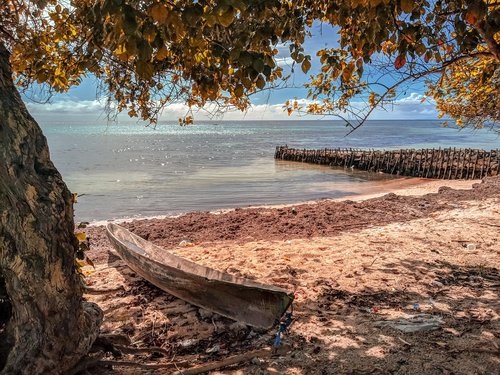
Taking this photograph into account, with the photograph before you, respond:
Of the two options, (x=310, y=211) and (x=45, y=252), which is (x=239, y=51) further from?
(x=310, y=211)

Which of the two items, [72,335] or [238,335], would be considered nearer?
[72,335]

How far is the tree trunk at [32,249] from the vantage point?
2.42m

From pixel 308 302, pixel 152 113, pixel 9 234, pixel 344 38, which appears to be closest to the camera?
pixel 9 234

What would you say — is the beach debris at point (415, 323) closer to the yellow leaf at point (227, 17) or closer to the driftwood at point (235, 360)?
the driftwood at point (235, 360)

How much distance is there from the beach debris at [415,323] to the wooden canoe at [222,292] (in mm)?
1185

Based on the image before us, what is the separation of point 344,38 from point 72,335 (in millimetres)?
3989

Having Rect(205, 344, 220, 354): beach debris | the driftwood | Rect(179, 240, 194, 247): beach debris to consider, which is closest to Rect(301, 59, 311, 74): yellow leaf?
the driftwood

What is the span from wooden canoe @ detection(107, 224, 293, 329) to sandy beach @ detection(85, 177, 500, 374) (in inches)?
5.9

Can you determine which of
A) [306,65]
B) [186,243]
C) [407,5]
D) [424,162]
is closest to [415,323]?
[306,65]

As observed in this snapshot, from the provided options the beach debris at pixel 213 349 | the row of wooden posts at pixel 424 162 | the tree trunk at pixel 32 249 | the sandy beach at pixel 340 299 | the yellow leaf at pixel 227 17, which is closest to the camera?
the yellow leaf at pixel 227 17

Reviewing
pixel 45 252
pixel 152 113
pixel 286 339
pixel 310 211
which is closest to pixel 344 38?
pixel 152 113

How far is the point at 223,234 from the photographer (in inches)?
393

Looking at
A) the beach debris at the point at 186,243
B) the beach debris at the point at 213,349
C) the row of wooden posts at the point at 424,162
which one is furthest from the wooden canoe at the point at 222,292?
the row of wooden posts at the point at 424,162

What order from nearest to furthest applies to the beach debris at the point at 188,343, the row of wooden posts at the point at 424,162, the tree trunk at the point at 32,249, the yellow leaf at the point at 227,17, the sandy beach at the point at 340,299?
the yellow leaf at the point at 227,17, the tree trunk at the point at 32,249, the sandy beach at the point at 340,299, the beach debris at the point at 188,343, the row of wooden posts at the point at 424,162
